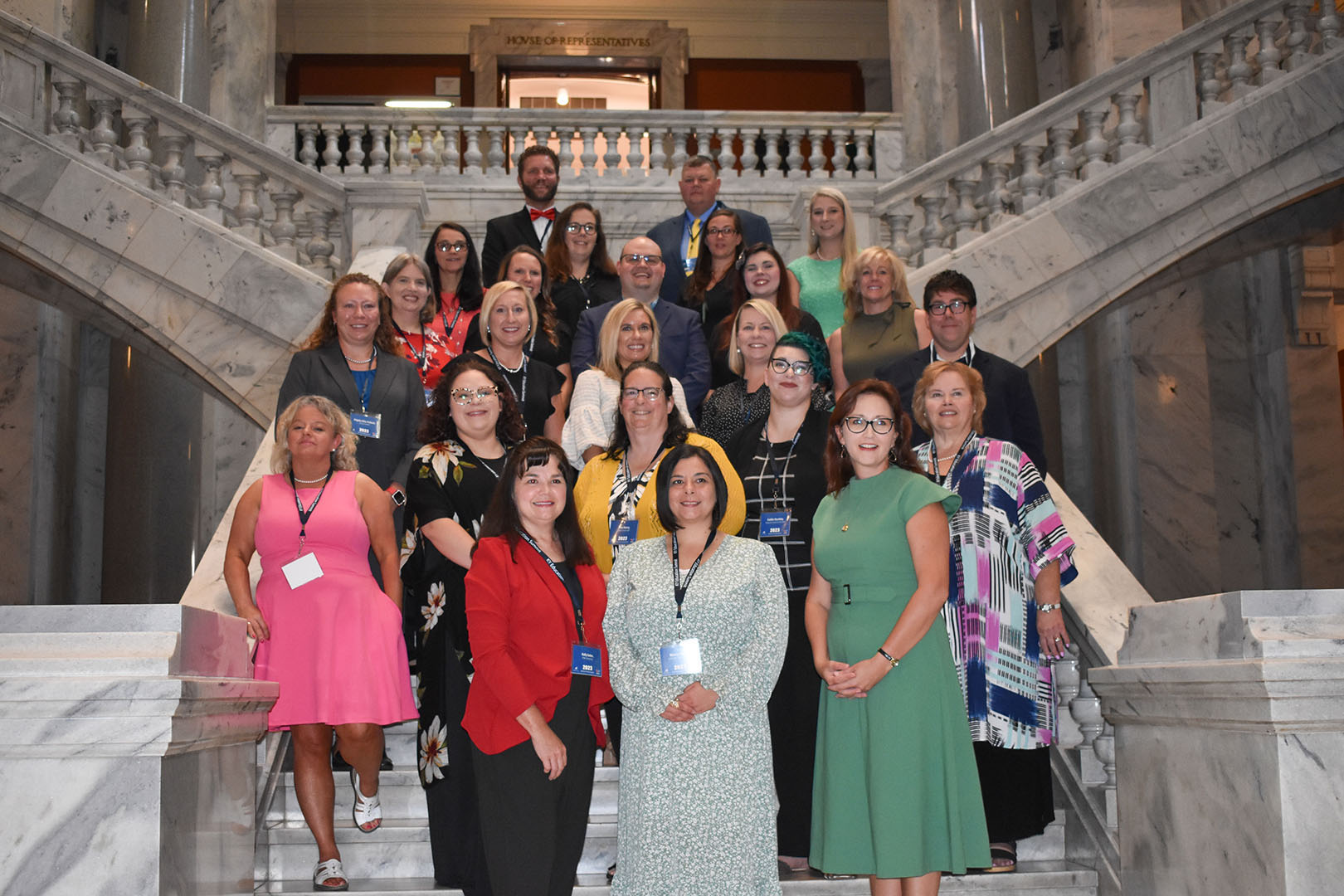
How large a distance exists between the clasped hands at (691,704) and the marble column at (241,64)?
8.20 meters

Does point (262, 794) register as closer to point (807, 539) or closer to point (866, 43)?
point (807, 539)

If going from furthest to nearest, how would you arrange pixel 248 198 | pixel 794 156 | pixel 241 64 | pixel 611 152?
pixel 241 64, pixel 794 156, pixel 611 152, pixel 248 198

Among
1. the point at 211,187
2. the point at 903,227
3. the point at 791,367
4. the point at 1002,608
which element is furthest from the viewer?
Result: the point at 903,227

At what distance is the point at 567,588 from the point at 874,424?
3.14 feet

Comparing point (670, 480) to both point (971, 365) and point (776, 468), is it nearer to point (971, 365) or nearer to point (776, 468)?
point (776, 468)

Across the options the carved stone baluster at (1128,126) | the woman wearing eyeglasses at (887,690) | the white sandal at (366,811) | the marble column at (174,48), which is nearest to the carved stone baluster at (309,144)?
the marble column at (174,48)

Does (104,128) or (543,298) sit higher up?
(104,128)

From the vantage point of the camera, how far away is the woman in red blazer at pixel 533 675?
11.4ft

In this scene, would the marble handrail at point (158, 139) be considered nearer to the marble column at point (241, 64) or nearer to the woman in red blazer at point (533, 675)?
the marble column at point (241, 64)

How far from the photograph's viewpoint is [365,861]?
4.05 metres

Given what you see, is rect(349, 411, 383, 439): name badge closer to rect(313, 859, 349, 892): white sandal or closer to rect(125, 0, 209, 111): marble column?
rect(313, 859, 349, 892): white sandal

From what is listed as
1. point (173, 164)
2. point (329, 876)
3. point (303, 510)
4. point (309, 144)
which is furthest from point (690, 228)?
point (309, 144)

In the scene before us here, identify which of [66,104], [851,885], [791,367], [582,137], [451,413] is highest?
[582,137]

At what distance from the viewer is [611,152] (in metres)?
9.54
